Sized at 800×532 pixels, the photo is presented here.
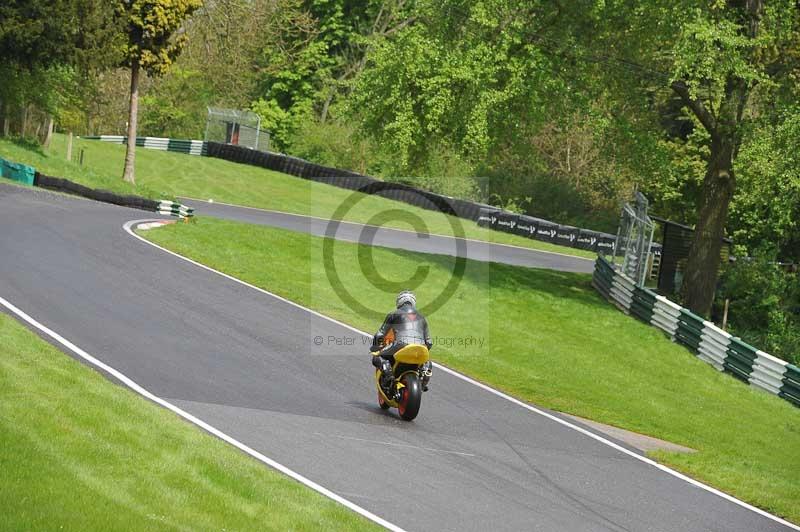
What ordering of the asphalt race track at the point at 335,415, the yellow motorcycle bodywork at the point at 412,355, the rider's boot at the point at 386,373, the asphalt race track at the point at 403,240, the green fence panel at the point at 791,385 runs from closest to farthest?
the asphalt race track at the point at 335,415 → the yellow motorcycle bodywork at the point at 412,355 → the rider's boot at the point at 386,373 → the green fence panel at the point at 791,385 → the asphalt race track at the point at 403,240

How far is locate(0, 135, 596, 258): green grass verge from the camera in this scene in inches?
1668

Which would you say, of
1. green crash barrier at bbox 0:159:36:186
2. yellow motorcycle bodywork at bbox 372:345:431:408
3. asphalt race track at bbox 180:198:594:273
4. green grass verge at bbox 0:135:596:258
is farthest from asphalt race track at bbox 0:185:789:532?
green grass verge at bbox 0:135:596:258

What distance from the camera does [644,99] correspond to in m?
30.2

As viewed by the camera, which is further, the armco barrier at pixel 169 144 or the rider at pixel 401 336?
the armco barrier at pixel 169 144

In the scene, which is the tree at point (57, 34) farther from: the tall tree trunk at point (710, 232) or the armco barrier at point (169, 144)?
the tall tree trunk at point (710, 232)

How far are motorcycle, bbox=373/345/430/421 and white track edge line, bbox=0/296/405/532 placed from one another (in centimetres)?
282

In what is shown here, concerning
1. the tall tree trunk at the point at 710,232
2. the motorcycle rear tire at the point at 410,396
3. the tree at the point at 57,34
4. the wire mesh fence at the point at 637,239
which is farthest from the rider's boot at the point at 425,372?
the tree at the point at 57,34

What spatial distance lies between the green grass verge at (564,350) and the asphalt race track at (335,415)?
1.45 m

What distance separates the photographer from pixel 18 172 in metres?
35.1

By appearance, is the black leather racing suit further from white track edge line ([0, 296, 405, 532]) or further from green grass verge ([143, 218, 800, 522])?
green grass verge ([143, 218, 800, 522])

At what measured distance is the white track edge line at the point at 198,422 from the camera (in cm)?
1027

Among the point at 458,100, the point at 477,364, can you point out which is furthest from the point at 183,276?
the point at 458,100

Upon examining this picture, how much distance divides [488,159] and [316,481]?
73.6 feet

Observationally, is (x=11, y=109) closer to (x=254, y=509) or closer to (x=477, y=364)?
(x=477, y=364)
